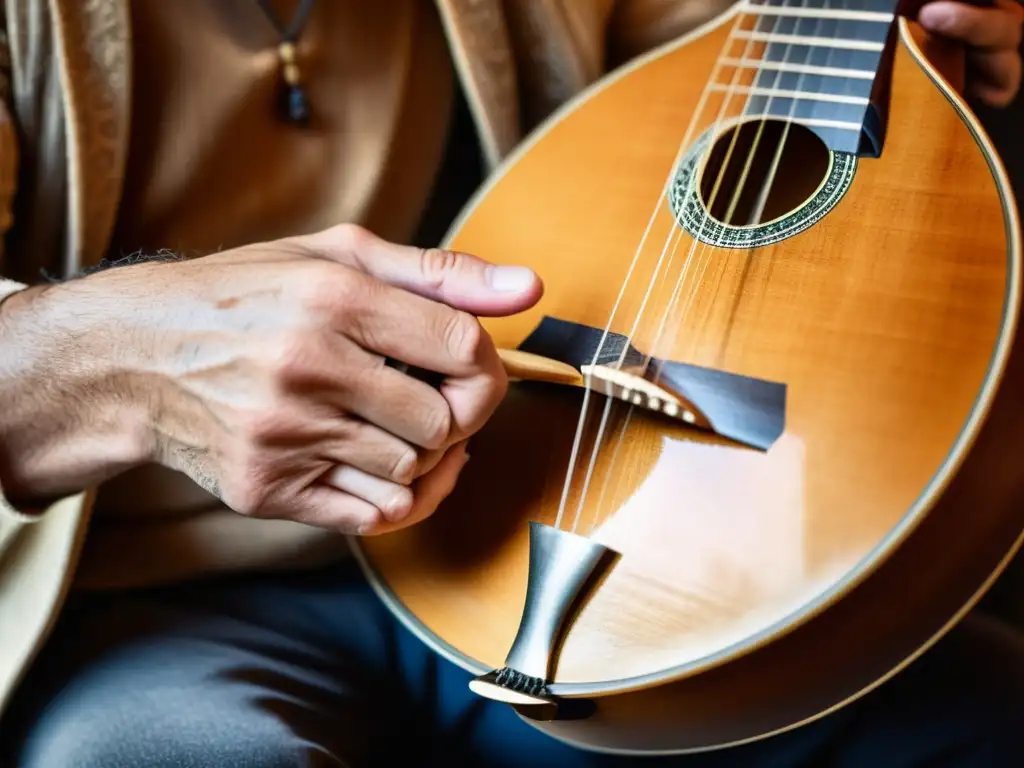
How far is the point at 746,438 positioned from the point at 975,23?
528 mm

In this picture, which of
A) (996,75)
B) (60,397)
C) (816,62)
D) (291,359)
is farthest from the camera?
(996,75)

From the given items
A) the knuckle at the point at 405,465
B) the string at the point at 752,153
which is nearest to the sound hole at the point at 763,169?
the string at the point at 752,153

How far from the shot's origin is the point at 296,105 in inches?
28.7

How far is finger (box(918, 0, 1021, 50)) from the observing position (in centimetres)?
73

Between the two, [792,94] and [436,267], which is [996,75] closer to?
[792,94]

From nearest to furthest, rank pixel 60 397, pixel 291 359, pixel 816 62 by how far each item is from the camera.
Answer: pixel 291 359 → pixel 60 397 → pixel 816 62

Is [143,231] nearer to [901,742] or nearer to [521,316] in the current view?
[521,316]

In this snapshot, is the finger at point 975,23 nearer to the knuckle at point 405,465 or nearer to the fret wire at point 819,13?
the fret wire at point 819,13

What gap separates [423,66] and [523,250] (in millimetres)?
297

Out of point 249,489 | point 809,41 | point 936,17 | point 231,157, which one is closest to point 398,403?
point 249,489

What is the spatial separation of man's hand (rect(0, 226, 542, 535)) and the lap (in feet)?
0.59

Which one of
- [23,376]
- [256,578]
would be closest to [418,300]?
[23,376]

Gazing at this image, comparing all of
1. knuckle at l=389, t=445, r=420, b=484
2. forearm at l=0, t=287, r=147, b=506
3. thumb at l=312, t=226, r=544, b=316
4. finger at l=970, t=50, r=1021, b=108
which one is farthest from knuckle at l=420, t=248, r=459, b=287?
finger at l=970, t=50, r=1021, b=108

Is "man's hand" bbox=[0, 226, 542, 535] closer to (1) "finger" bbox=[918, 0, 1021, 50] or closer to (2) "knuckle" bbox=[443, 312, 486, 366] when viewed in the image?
(2) "knuckle" bbox=[443, 312, 486, 366]
